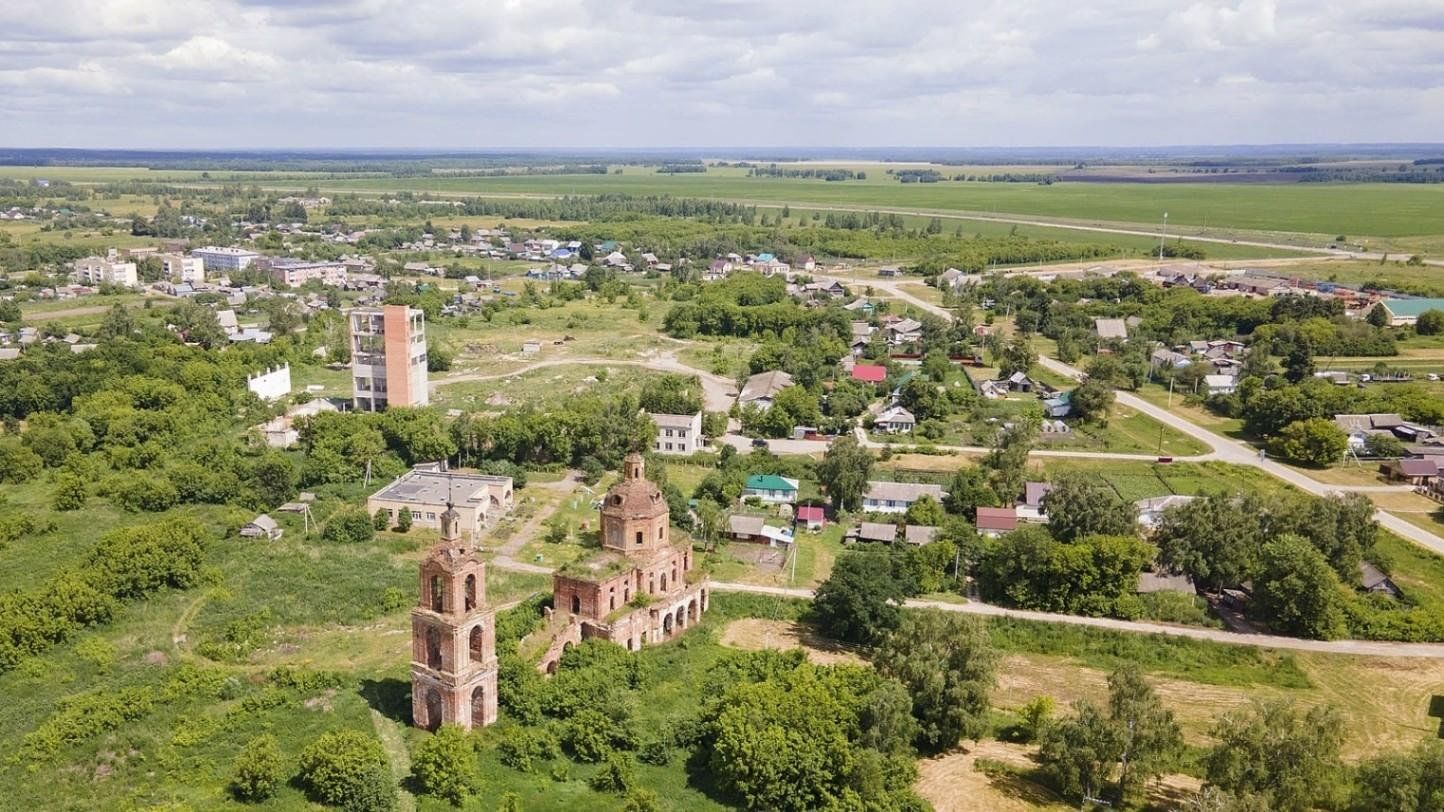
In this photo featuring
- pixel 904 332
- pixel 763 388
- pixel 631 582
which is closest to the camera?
pixel 631 582

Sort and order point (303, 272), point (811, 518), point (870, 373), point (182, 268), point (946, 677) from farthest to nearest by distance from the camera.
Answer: point (303, 272)
point (182, 268)
point (870, 373)
point (811, 518)
point (946, 677)

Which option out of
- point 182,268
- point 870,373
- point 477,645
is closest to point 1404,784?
point 477,645

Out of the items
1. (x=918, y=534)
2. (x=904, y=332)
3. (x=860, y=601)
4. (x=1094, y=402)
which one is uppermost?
(x=904, y=332)

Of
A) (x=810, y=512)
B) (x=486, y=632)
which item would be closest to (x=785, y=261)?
(x=810, y=512)

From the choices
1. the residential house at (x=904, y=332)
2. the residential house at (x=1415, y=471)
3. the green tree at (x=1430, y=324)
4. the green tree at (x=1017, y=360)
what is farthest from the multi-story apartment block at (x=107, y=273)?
the green tree at (x=1430, y=324)

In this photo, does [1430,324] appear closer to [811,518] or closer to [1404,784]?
[811,518]

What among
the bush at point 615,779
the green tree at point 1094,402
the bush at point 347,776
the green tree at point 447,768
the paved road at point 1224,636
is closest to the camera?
the bush at point 347,776

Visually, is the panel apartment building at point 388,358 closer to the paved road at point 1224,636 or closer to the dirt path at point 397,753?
the dirt path at point 397,753
